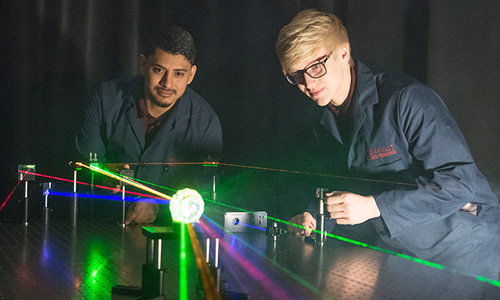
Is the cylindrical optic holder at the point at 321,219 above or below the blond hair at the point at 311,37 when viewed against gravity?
below

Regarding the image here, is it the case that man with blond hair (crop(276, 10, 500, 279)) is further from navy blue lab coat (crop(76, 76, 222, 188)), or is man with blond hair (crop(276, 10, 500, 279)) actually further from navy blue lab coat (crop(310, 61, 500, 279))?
navy blue lab coat (crop(76, 76, 222, 188))

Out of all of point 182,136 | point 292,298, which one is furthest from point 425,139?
point 182,136

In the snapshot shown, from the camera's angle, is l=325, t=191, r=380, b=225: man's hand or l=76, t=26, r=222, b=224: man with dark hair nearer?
l=325, t=191, r=380, b=225: man's hand

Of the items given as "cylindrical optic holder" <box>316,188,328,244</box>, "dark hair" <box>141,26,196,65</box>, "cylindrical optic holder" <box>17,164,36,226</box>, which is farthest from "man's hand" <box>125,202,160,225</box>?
"cylindrical optic holder" <box>316,188,328,244</box>

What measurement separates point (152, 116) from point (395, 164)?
1.79 metres

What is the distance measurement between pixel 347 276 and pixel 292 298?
326 millimetres

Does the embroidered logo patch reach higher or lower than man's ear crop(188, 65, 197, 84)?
lower

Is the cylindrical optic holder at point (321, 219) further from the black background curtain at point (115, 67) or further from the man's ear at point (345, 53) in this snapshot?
the black background curtain at point (115, 67)

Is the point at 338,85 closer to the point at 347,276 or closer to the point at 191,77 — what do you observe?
the point at 191,77

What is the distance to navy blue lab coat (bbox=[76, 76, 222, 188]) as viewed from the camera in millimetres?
3615

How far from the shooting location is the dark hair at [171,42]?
144 inches

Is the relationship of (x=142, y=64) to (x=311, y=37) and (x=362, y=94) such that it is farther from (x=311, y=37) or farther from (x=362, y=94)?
(x=362, y=94)

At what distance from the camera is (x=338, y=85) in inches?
116

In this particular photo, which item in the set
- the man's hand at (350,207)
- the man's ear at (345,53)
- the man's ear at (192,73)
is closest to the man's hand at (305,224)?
the man's hand at (350,207)
